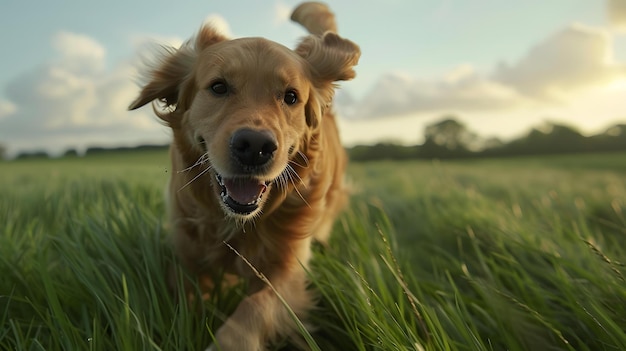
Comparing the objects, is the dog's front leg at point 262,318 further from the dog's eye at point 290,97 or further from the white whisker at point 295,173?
the dog's eye at point 290,97

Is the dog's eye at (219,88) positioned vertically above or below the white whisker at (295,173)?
above

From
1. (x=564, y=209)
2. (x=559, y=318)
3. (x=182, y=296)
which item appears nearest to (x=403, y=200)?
(x=564, y=209)

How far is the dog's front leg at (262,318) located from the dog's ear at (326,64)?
0.94 meters

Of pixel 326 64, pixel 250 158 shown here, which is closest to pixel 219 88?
pixel 250 158

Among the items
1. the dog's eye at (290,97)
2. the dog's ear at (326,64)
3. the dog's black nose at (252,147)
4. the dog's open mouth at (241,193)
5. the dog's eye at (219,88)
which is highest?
the dog's ear at (326,64)

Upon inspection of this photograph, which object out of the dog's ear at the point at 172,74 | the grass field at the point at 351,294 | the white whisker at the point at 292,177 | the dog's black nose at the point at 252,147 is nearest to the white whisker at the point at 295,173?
the white whisker at the point at 292,177

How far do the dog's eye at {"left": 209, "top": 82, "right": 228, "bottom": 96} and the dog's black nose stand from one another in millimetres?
399

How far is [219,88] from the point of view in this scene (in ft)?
7.68

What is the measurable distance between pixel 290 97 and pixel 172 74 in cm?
74

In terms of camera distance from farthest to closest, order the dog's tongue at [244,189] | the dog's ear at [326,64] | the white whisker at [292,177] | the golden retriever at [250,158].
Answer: the dog's ear at [326,64]
the white whisker at [292,177]
the dog's tongue at [244,189]
the golden retriever at [250,158]

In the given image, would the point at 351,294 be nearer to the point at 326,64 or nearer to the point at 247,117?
the point at 247,117

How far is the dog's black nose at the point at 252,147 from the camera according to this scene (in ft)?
6.58

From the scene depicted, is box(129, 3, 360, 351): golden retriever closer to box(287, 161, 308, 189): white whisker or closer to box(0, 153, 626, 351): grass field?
box(287, 161, 308, 189): white whisker

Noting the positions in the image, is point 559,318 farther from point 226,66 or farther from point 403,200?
point 403,200
